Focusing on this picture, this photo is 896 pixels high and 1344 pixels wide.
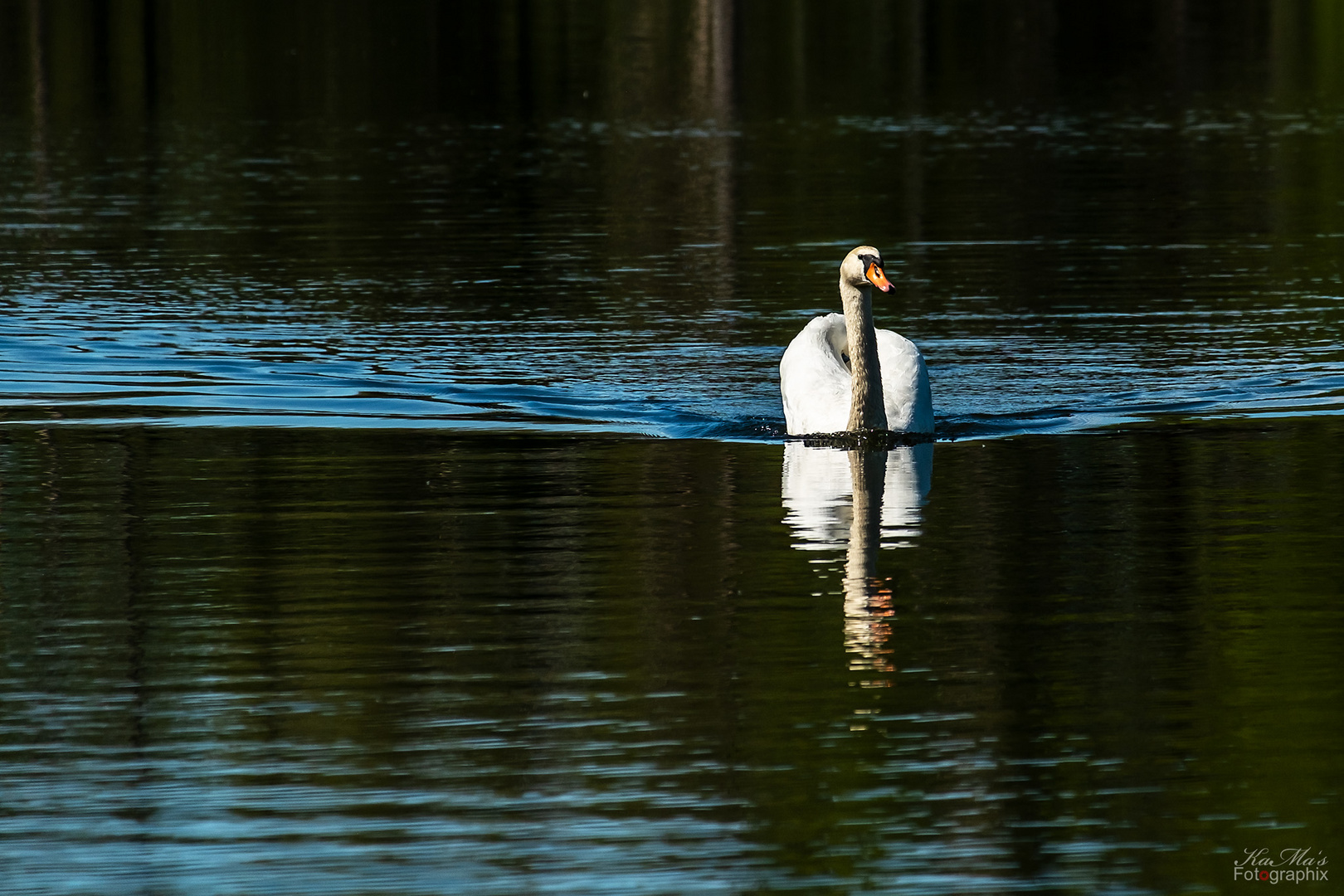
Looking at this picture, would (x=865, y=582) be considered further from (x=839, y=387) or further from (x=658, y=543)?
(x=839, y=387)

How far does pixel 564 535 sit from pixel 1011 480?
10.7 feet

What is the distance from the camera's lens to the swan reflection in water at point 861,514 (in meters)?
10.4

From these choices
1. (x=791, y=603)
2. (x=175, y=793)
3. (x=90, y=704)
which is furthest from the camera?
(x=791, y=603)

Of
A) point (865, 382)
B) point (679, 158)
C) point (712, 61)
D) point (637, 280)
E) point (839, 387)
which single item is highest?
point (712, 61)

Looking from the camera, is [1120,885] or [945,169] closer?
[1120,885]

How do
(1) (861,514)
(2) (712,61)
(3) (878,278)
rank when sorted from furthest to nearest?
(2) (712,61), (3) (878,278), (1) (861,514)

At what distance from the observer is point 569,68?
5719cm

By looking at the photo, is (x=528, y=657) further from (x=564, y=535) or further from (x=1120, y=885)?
(x=1120, y=885)

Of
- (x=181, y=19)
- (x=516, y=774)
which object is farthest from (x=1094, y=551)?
(x=181, y=19)

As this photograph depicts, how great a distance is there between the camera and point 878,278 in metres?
15.6

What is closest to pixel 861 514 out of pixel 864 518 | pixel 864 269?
pixel 864 518

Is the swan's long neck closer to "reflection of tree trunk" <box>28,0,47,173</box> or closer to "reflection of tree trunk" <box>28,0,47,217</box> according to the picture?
"reflection of tree trunk" <box>28,0,47,217</box>

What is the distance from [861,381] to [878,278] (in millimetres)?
758

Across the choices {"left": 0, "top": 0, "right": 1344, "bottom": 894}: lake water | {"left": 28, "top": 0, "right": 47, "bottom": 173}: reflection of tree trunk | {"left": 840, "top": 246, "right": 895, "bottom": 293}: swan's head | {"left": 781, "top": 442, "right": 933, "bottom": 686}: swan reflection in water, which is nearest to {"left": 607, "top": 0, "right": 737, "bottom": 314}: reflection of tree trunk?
{"left": 0, "top": 0, "right": 1344, "bottom": 894}: lake water
